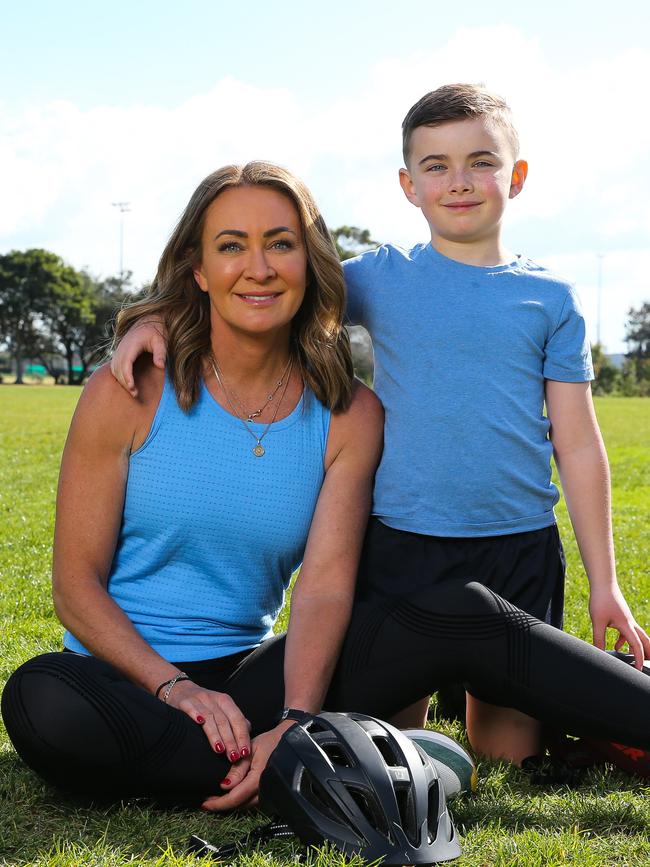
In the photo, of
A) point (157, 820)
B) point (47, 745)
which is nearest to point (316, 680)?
point (157, 820)

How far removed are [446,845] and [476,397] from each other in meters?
→ 1.41

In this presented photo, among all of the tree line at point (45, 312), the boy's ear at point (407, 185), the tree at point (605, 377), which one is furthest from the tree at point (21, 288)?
the boy's ear at point (407, 185)

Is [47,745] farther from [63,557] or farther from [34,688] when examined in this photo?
[63,557]

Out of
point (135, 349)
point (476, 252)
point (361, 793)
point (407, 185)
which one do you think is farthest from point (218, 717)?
point (407, 185)

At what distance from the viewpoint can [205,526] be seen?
128 inches

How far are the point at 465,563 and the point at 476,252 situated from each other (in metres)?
1.05

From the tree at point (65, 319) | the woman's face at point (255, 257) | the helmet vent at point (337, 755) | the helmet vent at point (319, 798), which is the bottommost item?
the helmet vent at point (319, 798)

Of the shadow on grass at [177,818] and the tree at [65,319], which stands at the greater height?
the tree at [65,319]

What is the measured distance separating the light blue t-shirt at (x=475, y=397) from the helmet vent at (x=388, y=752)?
0.91 metres

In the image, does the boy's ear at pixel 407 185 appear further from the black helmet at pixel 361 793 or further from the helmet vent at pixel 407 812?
the helmet vent at pixel 407 812

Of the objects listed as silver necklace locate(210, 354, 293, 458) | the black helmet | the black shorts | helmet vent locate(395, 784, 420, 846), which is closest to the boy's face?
silver necklace locate(210, 354, 293, 458)

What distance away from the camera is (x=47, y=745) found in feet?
9.18

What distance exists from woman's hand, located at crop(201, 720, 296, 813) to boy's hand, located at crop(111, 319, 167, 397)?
3.64 ft

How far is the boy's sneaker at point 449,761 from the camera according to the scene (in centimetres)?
300
